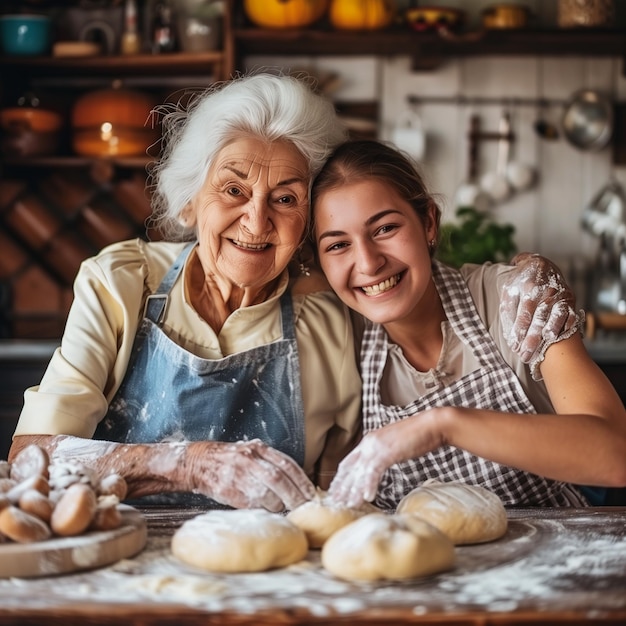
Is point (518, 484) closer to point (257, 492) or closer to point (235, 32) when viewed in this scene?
point (257, 492)

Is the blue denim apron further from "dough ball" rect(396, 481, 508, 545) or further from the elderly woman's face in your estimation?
"dough ball" rect(396, 481, 508, 545)

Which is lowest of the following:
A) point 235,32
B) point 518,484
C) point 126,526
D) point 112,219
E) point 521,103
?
point 518,484

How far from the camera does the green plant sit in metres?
3.31

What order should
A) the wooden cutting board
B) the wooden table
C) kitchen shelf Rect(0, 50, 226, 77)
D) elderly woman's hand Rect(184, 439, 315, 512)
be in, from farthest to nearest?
1. kitchen shelf Rect(0, 50, 226, 77)
2. elderly woman's hand Rect(184, 439, 315, 512)
3. the wooden cutting board
4. the wooden table

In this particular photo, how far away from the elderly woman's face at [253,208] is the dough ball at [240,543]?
69 centimetres

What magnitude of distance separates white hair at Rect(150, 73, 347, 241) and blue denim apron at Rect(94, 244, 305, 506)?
291 mm

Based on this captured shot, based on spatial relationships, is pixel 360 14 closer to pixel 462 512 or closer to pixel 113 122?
pixel 113 122

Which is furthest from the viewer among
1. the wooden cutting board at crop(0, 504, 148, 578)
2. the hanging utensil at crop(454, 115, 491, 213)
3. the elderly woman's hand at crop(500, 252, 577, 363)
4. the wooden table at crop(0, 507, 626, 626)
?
the hanging utensil at crop(454, 115, 491, 213)

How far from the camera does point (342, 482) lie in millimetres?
1436

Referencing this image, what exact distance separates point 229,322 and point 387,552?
834 millimetres

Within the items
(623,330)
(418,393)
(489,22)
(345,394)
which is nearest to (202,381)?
(345,394)

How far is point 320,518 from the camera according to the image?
53.4 inches

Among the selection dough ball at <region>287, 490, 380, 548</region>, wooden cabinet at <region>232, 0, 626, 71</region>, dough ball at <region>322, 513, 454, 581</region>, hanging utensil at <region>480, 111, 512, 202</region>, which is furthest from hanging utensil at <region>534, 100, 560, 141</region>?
dough ball at <region>322, 513, 454, 581</region>

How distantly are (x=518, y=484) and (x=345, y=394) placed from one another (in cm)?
39
